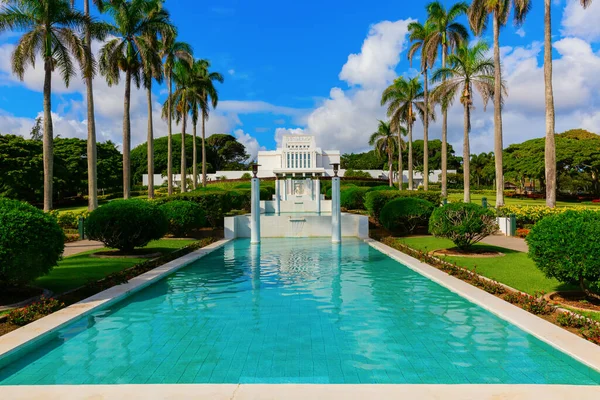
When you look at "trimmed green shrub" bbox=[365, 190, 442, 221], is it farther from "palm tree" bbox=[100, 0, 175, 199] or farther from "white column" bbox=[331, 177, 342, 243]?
"palm tree" bbox=[100, 0, 175, 199]

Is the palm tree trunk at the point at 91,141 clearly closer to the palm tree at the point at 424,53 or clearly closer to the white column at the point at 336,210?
the white column at the point at 336,210

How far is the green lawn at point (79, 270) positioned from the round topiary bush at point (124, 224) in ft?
2.30

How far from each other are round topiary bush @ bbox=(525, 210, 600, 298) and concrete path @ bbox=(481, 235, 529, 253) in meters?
7.55

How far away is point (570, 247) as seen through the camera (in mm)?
6961

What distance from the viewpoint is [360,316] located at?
718 centimetres

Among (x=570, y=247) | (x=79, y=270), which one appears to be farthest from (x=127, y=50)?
(x=570, y=247)

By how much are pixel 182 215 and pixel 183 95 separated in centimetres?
2127

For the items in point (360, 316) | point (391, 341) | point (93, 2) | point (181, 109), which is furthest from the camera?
point (181, 109)

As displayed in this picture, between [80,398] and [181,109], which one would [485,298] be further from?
[181,109]

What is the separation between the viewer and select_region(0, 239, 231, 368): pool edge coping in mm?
5488

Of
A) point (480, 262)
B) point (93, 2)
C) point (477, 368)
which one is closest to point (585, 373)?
point (477, 368)

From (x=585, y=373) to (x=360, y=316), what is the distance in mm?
3237

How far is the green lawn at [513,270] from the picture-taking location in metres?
8.91

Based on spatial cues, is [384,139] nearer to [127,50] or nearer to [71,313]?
[127,50]
